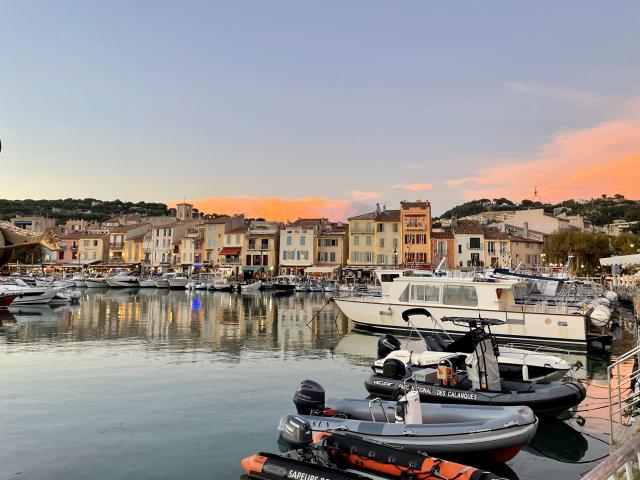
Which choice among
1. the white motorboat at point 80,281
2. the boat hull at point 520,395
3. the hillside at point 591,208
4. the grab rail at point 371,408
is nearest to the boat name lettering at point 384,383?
the boat hull at point 520,395

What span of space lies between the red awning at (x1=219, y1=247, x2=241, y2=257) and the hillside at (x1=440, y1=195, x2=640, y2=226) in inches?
2434

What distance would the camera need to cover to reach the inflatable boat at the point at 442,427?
8305 millimetres

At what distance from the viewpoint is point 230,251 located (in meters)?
79.2

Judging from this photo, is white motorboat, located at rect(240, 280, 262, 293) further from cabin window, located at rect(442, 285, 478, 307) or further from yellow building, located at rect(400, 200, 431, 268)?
cabin window, located at rect(442, 285, 478, 307)

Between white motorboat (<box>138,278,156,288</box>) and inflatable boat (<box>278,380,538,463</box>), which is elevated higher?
inflatable boat (<box>278,380,538,463</box>)

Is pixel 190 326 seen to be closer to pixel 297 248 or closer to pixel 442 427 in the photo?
pixel 442 427

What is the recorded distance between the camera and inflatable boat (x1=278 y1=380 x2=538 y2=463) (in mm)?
8305

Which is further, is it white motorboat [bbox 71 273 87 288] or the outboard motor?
white motorboat [bbox 71 273 87 288]

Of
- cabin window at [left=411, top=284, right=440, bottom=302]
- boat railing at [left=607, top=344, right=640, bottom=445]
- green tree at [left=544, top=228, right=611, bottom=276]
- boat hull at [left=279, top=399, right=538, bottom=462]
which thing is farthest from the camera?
green tree at [left=544, top=228, right=611, bottom=276]

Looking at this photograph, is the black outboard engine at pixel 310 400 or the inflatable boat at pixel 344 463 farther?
the black outboard engine at pixel 310 400

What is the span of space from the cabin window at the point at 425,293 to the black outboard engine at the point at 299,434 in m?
16.2

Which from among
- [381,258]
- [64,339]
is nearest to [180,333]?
[64,339]

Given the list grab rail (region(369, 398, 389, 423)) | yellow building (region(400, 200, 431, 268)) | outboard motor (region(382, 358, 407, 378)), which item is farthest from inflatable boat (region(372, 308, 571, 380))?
yellow building (region(400, 200, 431, 268))

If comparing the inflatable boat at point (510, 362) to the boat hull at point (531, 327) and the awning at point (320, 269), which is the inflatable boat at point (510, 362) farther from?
the awning at point (320, 269)
